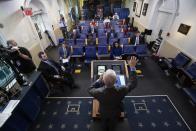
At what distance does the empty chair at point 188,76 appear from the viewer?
151 inches

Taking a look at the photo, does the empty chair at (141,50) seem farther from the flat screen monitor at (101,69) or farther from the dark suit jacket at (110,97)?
the dark suit jacket at (110,97)

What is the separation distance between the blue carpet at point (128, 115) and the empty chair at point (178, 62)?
1464 mm

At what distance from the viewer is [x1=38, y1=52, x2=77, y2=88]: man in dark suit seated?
365cm

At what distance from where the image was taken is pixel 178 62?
463cm

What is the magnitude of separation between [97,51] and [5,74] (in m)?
3.49

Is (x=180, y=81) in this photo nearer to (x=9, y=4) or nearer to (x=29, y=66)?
(x=29, y=66)

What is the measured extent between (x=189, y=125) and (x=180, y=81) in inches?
68.9

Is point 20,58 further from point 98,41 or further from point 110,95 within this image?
point 98,41

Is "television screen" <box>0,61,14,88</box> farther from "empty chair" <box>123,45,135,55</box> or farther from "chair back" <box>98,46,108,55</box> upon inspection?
"empty chair" <box>123,45,135,55</box>

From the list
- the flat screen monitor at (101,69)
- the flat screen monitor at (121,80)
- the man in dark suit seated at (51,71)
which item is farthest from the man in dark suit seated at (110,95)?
the man in dark suit seated at (51,71)

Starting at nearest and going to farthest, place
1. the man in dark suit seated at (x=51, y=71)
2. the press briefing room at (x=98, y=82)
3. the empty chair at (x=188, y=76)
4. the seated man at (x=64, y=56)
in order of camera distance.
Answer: the press briefing room at (x=98, y=82) → the man in dark suit seated at (x=51, y=71) → the empty chair at (x=188, y=76) → the seated man at (x=64, y=56)

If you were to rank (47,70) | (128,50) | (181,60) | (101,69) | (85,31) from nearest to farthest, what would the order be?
(101,69) < (47,70) < (181,60) < (128,50) < (85,31)

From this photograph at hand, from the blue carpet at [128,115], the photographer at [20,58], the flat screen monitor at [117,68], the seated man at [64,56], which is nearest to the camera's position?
the flat screen monitor at [117,68]

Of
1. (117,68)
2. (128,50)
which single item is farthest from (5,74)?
(128,50)
